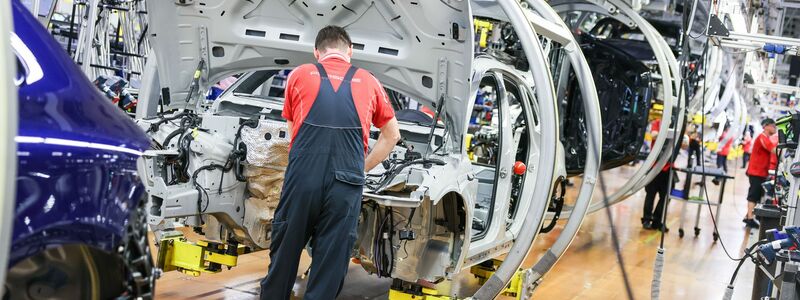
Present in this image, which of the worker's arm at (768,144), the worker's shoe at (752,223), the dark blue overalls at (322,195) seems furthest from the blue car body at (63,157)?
the worker's shoe at (752,223)

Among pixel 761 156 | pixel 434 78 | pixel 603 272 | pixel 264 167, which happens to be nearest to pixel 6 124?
pixel 264 167

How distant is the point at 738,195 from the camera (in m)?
21.0

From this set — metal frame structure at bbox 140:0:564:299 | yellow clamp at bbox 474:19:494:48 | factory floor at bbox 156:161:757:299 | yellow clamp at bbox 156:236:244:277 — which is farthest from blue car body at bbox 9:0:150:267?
yellow clamp at bbox 474:19:494:48

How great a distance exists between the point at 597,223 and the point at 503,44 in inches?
163

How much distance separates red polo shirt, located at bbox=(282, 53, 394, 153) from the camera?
4.75 meters

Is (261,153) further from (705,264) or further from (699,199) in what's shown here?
(699,199)

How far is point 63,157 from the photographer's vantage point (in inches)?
90.8

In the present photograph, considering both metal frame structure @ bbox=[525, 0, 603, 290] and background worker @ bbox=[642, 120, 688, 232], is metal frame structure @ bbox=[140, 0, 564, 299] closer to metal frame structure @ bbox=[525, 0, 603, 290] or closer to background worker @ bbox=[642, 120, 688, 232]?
metal frame structure @ bbox=[525, 0, 603, 290]

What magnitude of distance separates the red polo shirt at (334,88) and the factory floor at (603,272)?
2115 mm

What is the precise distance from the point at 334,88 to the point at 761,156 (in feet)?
35.5

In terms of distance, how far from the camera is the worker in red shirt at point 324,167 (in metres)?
4.68

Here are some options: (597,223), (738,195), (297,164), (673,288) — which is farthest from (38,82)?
(738,195)

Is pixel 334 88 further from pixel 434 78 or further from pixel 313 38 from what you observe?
pixel 313 38

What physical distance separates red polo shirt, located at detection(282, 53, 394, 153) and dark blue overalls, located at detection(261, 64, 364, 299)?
3 centimetres
